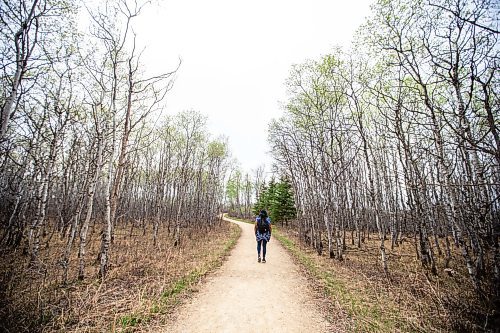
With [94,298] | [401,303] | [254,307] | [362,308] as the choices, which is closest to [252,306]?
[254,307]

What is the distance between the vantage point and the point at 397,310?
4.58 m

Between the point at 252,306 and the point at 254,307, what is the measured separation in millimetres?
64

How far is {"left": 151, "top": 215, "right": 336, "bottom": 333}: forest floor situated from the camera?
3924 millimetres

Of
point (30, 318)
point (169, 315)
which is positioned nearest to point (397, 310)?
point (169, 315)

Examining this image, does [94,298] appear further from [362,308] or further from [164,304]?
[362,308]

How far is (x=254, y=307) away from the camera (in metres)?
4.68

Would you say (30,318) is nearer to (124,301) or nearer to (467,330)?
(124,301)

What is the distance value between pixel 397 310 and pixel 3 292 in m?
7.30

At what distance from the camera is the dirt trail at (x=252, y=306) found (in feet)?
12.9

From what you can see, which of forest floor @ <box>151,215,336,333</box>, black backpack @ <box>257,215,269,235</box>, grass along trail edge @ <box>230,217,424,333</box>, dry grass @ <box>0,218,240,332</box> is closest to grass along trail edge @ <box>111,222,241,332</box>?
dry grass @ <box>0,218,240,332</box>

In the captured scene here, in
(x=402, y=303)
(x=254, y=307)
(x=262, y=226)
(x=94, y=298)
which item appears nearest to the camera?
(x=94, y=298)

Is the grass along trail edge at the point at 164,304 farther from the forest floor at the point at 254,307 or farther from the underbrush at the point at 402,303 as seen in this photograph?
the underbrush at the point at 402,303

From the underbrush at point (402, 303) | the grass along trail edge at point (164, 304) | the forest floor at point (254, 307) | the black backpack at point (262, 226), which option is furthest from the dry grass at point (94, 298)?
the underbrush at point (402, 303)

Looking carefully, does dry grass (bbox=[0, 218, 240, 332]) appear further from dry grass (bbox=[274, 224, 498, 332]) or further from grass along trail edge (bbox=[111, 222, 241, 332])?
dry grass (bbox=[274, 224, 498, 332])
